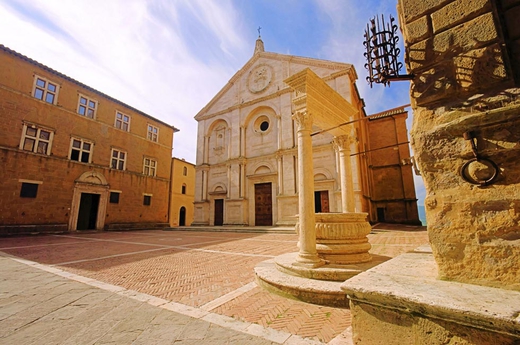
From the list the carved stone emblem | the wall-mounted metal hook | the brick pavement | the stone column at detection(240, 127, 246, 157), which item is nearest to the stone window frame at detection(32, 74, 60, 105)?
the stone column at detection(240, 127, 246, 157)

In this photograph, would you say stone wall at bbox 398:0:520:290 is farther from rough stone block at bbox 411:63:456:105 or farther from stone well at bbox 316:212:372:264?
stone well at bbox 316:212:372:264

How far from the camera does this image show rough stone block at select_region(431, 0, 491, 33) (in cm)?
211

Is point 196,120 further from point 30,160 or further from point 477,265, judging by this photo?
point 477,265

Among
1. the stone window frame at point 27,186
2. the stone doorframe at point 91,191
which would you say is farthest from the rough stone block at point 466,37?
the stone doorframe at point 91,191

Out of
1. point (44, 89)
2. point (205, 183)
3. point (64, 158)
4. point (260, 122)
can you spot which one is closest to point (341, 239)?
point (260, 122)

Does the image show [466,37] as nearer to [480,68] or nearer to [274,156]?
[480,68]

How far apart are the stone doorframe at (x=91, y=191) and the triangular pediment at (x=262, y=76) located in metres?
10.9

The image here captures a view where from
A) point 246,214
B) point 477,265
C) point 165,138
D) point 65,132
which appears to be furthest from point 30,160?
point 477,265

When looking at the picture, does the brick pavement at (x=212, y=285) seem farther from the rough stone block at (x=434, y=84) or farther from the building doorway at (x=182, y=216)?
the building doorway at (x=182, y=216)

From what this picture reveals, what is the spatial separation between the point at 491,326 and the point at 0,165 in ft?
70.0

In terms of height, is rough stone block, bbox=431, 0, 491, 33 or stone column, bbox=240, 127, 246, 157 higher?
stone column, bbox=240, 127, 246, 157

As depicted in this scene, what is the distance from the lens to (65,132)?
17625mm

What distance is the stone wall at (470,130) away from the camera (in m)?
1.79

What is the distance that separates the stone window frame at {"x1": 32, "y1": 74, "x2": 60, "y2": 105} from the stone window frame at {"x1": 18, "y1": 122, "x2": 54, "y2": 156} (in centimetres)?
205
